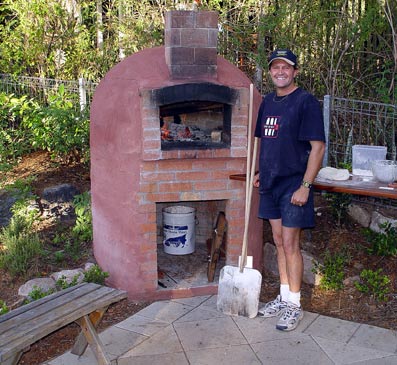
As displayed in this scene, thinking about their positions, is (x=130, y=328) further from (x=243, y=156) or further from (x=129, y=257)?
(x=243, y=156)

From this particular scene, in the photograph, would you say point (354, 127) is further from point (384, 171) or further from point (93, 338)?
point (93, 338)

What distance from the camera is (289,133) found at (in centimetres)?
402

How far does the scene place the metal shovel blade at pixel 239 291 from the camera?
4.25m

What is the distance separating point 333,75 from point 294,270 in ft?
12.1

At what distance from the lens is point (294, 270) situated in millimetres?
4254

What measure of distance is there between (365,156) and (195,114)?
6.52 ft

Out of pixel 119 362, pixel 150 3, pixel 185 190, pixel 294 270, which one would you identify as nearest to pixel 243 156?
pixel 185 190

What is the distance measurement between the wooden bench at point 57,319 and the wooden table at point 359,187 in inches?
64.4

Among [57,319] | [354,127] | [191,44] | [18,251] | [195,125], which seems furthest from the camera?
[354,127]

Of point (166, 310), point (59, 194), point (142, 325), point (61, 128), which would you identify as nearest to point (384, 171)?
point (166, 310)

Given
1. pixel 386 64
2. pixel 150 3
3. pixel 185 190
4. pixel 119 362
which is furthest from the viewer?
pixel 150 3

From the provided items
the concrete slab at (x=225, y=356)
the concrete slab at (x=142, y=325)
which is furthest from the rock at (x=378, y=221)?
the concrete slab at (x=142, y=325)

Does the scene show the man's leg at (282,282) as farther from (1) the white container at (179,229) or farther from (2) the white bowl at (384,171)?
(1) the white container at (179,229)

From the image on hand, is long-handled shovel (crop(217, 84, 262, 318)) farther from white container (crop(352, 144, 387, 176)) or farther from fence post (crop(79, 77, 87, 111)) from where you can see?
fence post (crop(79, 77, 87, 111))
